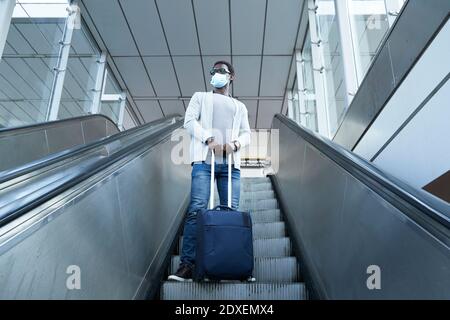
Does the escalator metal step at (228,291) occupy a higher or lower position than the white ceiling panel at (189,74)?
lower

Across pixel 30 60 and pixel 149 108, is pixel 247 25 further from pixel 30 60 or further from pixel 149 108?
pixel 149 108

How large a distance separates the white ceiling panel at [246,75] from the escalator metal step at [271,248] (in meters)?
5.31

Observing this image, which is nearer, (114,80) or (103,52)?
(103,52)

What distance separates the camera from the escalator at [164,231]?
130 centimetres

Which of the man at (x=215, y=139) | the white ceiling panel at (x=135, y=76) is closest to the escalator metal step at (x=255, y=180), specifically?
the man at (x=215, y=139)

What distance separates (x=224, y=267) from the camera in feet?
8.12

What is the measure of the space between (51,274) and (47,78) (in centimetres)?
573

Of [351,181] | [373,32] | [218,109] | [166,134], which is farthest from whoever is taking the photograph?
[373,32]

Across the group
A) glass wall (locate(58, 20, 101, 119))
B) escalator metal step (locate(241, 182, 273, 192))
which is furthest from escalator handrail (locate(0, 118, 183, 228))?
glass wall (locate(58, 20, 101, 119))

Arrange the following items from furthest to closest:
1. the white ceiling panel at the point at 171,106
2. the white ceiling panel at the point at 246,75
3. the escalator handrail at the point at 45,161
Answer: the white ceiling panel at the point at 171,106 → the white ceiling panel at the point at 246,75 → the escalator handrail at the point at 45,161

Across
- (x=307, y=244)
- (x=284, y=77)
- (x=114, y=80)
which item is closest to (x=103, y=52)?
(x=114, y=80)

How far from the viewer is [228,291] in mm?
2574

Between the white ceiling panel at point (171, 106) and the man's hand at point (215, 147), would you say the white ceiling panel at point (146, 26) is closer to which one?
the white ceiling panel at point (171, 106)

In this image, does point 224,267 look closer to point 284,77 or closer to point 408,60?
point 408,60
